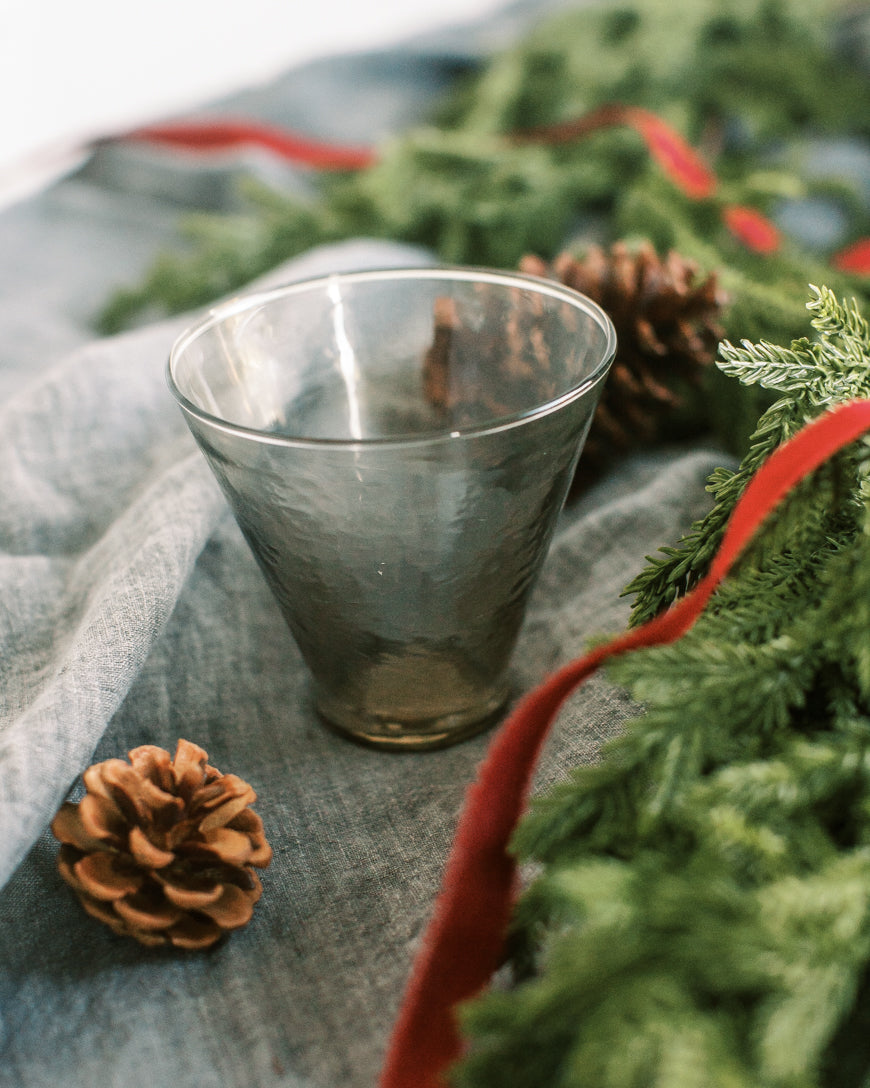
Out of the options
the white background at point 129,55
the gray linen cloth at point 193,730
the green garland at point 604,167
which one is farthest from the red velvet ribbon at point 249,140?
the gray linen cloth at point 193,730

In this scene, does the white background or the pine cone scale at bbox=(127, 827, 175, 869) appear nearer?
the pine cone scale at bbox=(127, 827, 175, 869)

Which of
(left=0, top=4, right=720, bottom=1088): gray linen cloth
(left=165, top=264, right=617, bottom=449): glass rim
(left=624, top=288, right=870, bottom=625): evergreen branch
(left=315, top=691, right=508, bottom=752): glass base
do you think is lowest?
(left=315, top=691, right=508, bottom=752): glass base

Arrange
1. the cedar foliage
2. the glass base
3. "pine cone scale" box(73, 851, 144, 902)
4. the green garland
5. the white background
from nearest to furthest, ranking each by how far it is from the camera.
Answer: the cedar foliage, "pine cone scale" box(73, 851, 144, 902), the glass base, the green garland, the white background

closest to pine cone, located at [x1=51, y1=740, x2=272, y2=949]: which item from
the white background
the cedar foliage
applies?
the cedar foliage

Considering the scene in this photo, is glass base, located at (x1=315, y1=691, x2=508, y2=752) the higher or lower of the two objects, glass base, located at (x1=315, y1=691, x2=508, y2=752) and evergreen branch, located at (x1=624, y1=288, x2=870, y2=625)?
the lower

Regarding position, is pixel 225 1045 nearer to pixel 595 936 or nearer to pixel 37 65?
pixel 595 936

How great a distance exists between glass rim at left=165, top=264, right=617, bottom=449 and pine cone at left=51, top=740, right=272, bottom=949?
0.13 m

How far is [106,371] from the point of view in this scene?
21.5 inches

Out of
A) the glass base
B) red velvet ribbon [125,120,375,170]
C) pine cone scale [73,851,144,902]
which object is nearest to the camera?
→ pine cone scale [73,851,144,902]

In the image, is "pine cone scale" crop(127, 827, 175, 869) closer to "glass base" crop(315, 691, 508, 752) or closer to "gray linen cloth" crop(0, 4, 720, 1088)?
"gray linen cloth" crop(0, 4, 720, 1088)

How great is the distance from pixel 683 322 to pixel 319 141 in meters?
0.65

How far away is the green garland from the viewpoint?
69cm

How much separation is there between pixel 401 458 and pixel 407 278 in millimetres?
185

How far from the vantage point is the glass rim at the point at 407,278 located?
1.03 feet
